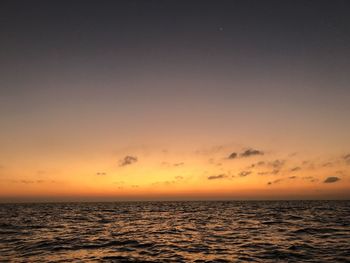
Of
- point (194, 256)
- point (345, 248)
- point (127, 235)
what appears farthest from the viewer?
point (127, 235)

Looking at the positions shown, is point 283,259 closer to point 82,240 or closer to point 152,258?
point 152,258

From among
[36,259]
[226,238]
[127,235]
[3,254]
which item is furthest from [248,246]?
[3,254]

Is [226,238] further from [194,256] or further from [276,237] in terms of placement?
[194,256]

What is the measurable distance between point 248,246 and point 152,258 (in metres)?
6.65

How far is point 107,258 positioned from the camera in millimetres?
17922

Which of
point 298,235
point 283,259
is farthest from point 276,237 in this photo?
point 283,259

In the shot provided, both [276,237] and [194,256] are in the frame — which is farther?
[276,237]

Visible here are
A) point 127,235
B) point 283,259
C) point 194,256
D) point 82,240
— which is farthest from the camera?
point 127,235

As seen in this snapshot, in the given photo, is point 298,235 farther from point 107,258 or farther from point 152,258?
point 107,258

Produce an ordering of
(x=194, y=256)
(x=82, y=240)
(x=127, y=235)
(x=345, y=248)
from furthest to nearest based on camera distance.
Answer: (x=127, y=235) < (x=82, y=240) < (x=345, y=248) < (x=194, y=256)

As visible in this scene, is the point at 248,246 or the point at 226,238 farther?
the point at 226,238

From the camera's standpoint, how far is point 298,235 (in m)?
25.5

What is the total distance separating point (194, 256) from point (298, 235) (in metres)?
11.4

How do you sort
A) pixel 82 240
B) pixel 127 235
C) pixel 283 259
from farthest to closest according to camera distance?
pixel 127 235 < pixel 82 240 < pixel 283 259
